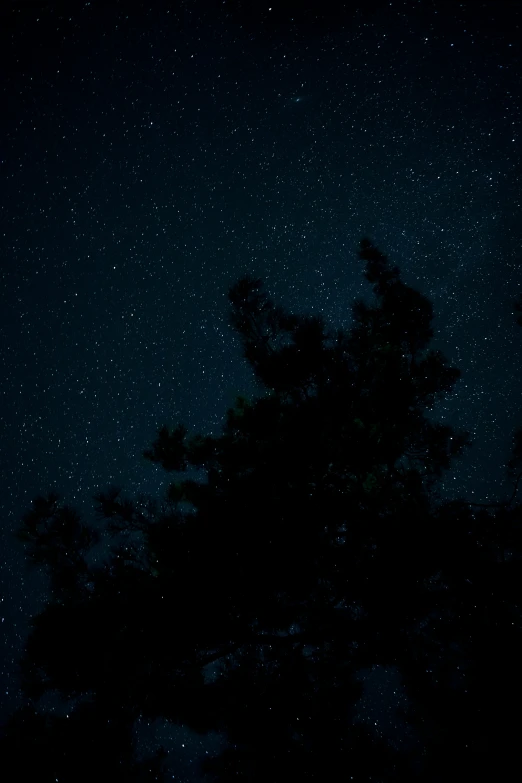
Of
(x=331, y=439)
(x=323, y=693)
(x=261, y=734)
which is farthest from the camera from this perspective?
(x=331, y=439)

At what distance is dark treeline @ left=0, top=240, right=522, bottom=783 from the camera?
290cm

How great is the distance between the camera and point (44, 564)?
4.34 m

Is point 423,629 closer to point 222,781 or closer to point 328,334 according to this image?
point 222,781

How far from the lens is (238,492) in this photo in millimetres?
3762

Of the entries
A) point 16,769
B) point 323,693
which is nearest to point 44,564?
point 16,769

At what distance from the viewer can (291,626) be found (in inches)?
147

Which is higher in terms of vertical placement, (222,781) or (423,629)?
(423,629)

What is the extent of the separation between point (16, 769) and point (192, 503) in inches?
87.2

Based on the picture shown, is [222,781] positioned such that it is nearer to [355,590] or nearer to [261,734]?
[261,734]

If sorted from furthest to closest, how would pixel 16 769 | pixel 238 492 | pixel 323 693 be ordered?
pixel 238 492 < pixel 323 693 < pixel 16 769

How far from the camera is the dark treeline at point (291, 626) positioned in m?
2.90

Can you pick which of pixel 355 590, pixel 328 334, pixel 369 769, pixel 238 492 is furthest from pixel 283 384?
pixel 369 769

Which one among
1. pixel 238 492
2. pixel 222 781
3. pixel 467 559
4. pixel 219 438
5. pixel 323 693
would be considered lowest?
pixel 222 781

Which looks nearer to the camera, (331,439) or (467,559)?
(467,559)
